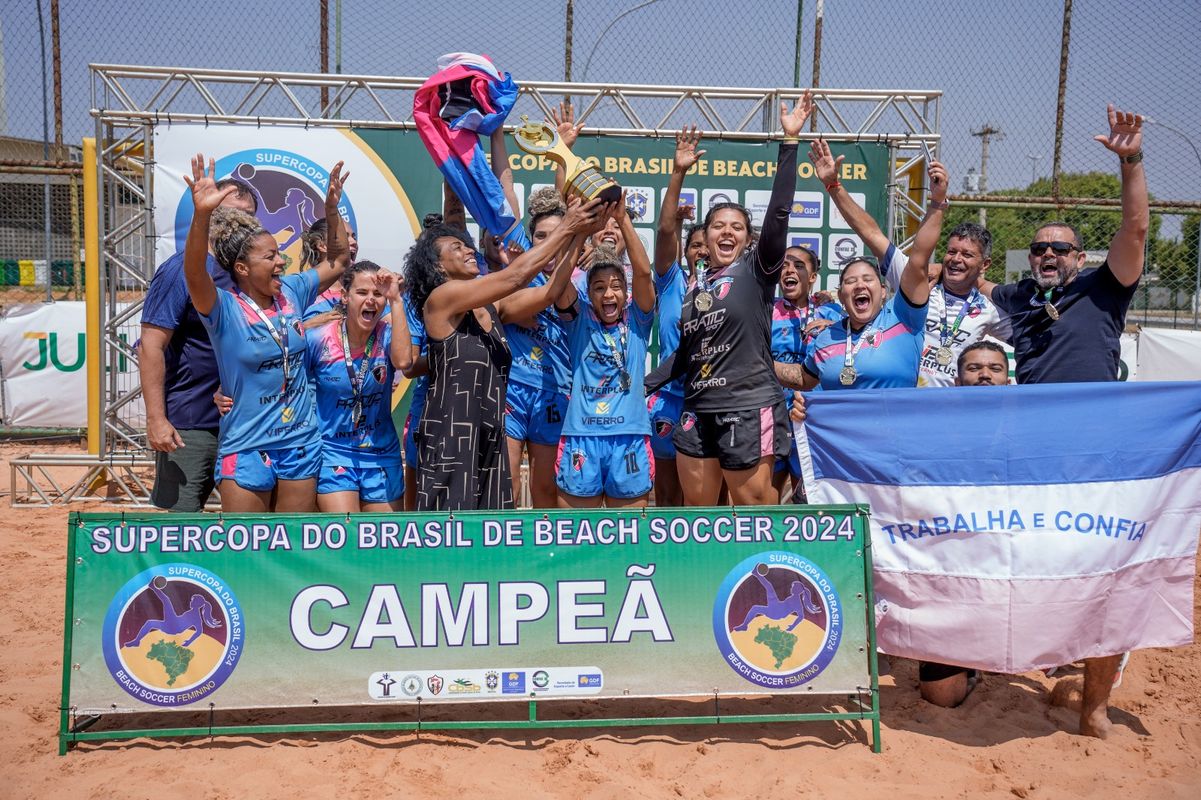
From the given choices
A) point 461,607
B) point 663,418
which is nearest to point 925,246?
point 663,418

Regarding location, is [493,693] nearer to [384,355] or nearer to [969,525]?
[384,355]

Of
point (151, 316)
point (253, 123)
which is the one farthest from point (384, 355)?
point (253, 123)

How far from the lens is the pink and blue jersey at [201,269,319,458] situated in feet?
13.2

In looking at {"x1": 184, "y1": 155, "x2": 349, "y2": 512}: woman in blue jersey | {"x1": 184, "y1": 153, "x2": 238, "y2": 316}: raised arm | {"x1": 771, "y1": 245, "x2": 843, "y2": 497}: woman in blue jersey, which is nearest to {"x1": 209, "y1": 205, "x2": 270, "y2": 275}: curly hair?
{"x1": 184, "y1": 155, "x2": 349, "y2": 512}: woman in blue jersey

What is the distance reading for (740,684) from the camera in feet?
12.2

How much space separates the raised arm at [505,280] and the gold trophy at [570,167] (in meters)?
0.07

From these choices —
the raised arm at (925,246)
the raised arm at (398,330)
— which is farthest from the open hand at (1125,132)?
the raised arm at (398,330)

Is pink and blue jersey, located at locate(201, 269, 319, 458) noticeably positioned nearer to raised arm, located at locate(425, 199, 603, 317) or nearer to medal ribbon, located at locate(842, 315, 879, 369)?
raised arm, located at locate(425, 199, 603, 317)

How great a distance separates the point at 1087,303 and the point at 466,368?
285cm

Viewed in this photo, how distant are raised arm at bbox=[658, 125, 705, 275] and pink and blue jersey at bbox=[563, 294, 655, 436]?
383 millimetres

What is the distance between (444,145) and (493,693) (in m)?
2.71

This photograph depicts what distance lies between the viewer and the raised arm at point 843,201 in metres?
4.51

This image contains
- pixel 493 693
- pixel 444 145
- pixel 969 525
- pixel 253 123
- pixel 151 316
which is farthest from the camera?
pixel 253 123

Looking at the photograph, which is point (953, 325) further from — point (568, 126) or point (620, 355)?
point (568, 126)
